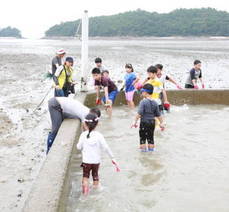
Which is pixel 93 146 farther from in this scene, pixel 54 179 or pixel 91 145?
pixel 54 179

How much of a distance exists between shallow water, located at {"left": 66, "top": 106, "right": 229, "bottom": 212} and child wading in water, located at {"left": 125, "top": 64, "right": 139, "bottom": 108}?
5.16ft

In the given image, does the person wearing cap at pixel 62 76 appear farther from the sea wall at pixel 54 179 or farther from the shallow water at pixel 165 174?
the sea wall at pixel 54 179

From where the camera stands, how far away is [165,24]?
133625 mm

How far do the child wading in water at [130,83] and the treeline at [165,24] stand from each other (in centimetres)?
11651

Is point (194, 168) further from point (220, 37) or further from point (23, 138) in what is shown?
point (220, 37)

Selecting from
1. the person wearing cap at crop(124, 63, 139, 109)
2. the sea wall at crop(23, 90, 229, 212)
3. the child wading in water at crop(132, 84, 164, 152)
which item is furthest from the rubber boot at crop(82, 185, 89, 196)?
the person wearing cap at crop(124, 63, 139, 109)

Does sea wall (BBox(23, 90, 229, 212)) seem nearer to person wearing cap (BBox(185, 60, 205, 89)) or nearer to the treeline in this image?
person wearing cap (BBox(185, 60, 205, 89))

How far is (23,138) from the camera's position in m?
8.09

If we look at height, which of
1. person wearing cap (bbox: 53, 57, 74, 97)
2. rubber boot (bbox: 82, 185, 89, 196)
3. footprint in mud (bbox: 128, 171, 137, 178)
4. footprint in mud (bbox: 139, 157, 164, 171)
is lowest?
footprint in mud (bbox: 139, 157, 164, 171)

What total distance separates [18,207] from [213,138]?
4344 millimetres

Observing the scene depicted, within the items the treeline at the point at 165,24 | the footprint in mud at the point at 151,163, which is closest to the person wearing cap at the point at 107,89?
the footprint in mud at the point at 151,163

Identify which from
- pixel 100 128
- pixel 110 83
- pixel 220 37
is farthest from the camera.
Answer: pixel 220 37

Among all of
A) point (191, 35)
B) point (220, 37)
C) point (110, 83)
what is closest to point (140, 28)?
point (191, 35)

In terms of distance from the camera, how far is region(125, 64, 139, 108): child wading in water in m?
9.96
